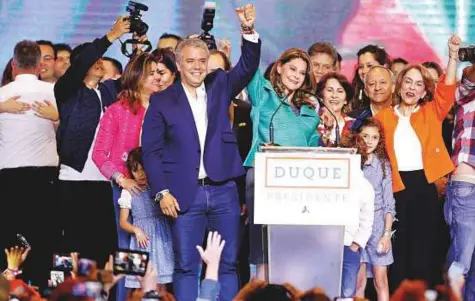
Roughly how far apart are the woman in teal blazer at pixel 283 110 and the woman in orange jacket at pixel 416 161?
61 centimetres

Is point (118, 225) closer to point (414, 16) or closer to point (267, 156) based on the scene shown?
point (267, 156)

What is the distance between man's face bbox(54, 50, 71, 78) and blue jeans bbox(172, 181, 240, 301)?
7.93ft

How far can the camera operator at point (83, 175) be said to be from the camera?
24.4ft

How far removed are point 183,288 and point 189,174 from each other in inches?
22.1

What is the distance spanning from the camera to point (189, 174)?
6.52 m

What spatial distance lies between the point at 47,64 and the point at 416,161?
8.26 ft

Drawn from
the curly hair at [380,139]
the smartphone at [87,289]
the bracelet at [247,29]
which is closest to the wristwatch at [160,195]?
the bracelet at [247,29]

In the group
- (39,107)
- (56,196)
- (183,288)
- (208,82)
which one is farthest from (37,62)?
(183,288)

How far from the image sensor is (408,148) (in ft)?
24.2

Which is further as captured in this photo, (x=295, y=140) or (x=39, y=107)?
(x=39, y=107)

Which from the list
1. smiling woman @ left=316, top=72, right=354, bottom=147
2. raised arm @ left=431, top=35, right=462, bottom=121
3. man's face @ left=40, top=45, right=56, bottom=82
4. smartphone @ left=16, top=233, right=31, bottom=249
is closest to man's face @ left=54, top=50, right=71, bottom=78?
man's face @ left=40, top=45, right=56, bottom=82

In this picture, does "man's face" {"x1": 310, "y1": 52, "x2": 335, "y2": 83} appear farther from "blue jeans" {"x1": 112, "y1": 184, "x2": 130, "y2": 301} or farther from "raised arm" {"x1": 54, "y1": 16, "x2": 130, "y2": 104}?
"blue jeans" {"x1": 112, "y1": 184, "x2": 130, "y2": 301}

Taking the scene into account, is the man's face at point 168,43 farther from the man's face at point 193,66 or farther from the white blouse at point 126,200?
the man's face at point 193,66

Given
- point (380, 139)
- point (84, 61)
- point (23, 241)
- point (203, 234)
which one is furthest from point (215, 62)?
point (23, 241)
